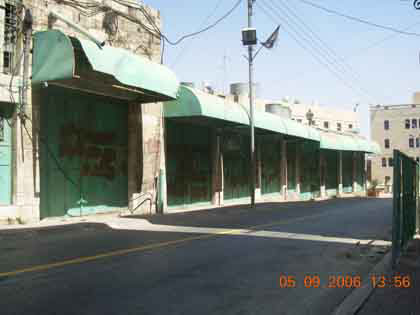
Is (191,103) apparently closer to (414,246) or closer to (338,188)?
(414,246)

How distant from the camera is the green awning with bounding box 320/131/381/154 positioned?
41131mm

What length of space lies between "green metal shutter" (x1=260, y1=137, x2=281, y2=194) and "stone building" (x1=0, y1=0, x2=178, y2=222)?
14285mm

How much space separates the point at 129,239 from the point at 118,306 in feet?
21.6

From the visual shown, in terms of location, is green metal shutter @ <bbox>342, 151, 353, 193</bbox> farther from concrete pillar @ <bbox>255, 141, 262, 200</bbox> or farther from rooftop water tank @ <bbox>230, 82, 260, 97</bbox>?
concrete pillar @ <bbox>255, 141, 262, 200</bbox>

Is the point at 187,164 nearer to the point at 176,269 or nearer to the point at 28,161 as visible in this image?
the point at 28,161

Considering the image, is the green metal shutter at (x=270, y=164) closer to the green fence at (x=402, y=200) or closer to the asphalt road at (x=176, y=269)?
the asphalt road at (x=176, y=269)

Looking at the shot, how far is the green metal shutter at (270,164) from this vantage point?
1400 inches

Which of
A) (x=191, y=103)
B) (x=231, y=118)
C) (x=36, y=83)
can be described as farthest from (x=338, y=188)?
(x=36, y=83)

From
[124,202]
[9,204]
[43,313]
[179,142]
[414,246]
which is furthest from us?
[179,142]

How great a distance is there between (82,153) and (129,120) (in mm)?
3121

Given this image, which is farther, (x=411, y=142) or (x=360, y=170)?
(x=411, y=142)

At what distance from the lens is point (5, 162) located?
1524 cm

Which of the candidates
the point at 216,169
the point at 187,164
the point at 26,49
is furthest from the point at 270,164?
the point at 26,49

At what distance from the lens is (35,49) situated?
51.3 feet
